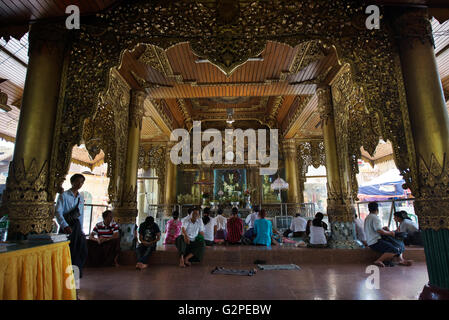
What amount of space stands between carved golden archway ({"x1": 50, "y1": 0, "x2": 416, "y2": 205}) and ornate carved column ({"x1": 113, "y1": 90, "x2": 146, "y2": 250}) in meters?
2.75

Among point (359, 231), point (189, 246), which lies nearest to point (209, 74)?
point (189, 246)

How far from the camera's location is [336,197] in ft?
18.5

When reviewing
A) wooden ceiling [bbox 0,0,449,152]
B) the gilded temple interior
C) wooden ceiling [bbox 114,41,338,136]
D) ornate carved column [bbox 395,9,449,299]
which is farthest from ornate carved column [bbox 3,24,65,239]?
ornate carved column [bbox 395,9,449,299]

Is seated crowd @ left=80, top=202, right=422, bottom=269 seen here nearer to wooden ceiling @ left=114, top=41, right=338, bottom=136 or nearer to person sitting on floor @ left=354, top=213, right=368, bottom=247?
person sitting on floor @ left=354, top=213, right=368, bottom=247

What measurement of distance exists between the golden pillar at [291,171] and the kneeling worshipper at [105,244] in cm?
791

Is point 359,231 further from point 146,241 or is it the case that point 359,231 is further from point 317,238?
point 146,241

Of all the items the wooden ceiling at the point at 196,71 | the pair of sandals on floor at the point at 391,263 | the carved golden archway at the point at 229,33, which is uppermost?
the wooden ceiling at the point at 196,71

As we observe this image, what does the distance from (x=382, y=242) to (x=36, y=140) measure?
593cm

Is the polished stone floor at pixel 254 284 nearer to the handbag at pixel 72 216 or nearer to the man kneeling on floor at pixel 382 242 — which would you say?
the man kneeling on floor at pixel 382 242

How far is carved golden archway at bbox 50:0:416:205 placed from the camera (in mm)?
3582

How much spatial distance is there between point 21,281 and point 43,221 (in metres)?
1.07

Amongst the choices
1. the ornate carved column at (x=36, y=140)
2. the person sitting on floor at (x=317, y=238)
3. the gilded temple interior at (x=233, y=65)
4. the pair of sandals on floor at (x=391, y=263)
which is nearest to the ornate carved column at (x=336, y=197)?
the gilded temple interior at (x=233, y=65)

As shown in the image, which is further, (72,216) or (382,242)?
(382,242)

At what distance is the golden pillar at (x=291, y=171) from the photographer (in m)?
11.2
